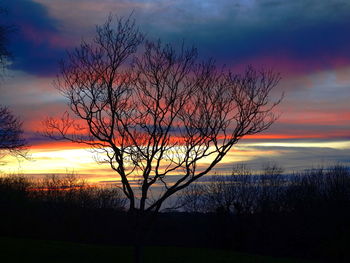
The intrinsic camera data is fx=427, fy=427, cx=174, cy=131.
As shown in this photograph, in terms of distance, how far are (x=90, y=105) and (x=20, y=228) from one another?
32.0m

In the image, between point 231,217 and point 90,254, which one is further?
point 231,217

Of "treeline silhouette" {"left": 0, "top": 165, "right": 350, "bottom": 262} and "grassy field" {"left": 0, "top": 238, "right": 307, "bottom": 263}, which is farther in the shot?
"treeline silhouette" {"left": 0, "top": 165, "right": 350, "bottom": 262}

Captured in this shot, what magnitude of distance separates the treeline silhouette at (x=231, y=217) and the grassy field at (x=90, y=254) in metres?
10.5

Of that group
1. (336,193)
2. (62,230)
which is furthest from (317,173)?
(62,230)

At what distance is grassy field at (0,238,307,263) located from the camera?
82.4ft

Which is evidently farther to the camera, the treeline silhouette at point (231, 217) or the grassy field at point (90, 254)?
the treeline silhouette at point (231, 217)

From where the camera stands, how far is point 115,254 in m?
26.8

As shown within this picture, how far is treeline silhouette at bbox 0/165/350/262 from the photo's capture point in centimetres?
4356

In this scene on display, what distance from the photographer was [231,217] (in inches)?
2035

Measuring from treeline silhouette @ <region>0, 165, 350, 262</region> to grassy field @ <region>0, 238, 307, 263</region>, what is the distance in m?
10.5

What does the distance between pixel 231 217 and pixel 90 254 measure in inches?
1097

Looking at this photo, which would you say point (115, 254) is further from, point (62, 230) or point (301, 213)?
point (301, 213)

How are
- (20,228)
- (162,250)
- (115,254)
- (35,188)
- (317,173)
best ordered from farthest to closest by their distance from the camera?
1. (35,188)
2. (317,173)
3. (20,228)
4. (162,250)
5. (115,254)

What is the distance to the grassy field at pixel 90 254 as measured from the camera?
25.1 m
